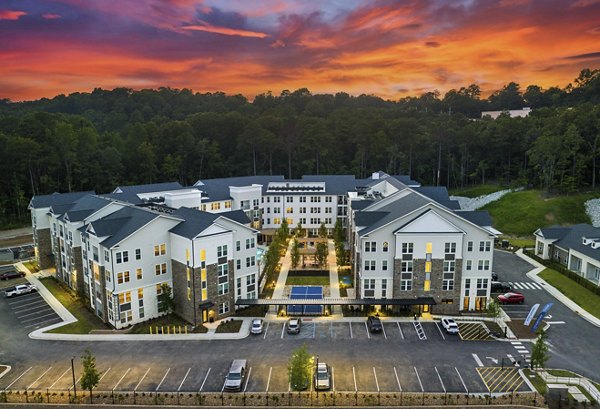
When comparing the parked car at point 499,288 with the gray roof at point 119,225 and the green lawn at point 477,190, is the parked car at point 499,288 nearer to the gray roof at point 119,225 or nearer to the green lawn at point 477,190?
the gray roof at point 119,225

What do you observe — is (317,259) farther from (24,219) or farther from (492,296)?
(24,219)

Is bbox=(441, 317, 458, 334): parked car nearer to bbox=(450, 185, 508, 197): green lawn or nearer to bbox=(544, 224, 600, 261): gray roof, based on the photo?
bbox=(544, 224, 600, 261): gray roof

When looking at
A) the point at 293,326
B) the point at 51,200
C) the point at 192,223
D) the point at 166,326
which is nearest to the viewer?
the point at 293,326

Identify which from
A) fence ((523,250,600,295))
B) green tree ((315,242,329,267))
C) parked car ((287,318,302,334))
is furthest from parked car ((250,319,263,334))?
fence ((523,250,600,295))

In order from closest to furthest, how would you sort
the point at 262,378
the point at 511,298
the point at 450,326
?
1. the point at 262,378
2. the point at 450,326
3. the point at 511,298

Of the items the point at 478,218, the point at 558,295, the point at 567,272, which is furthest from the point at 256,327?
the point at 567,272

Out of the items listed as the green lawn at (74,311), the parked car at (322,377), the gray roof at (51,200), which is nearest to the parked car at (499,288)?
the parked car at (322,377)

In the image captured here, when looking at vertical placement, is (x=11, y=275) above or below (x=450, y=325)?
below

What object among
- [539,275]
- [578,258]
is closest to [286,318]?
[539,275]

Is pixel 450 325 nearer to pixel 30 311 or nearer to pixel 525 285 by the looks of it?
pixel 525 285
